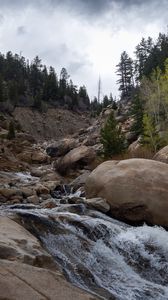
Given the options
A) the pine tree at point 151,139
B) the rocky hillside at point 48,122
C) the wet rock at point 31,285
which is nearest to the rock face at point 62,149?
the pine tree at point 151,139

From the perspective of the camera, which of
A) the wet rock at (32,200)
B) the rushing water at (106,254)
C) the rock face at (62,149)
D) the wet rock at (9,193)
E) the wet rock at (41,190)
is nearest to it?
the rushing water at (106,254)

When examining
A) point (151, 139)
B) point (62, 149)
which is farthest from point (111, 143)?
point (62, 149)

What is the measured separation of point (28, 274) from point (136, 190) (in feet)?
29.8

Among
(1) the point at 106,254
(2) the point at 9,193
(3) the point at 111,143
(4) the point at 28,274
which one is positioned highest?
(3) the point at 111,143

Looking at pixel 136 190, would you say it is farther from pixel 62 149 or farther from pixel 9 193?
pixel 62 149

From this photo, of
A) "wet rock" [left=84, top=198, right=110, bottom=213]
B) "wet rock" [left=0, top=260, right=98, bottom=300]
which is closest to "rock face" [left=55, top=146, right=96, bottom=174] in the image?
"wet rock" [left=84, top=198, right=110, bottom=213]

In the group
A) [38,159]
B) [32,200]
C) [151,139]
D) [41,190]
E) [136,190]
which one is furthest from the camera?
[38,159]

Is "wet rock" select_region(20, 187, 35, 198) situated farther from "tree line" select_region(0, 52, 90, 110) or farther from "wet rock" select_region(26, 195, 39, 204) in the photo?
"tree line" select_region(0, 52, 90, 110)

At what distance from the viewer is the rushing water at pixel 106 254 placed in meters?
8.96

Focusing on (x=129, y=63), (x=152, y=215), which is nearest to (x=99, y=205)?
(x=152, y=215)

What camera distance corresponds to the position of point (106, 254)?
10.8m

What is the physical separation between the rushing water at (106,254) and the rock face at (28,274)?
0.92 metres

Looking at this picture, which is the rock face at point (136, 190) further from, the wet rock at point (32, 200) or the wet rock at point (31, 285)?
the wet rock at point (31, 285)

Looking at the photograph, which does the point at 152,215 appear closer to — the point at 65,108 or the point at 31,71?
the point at 65,108
